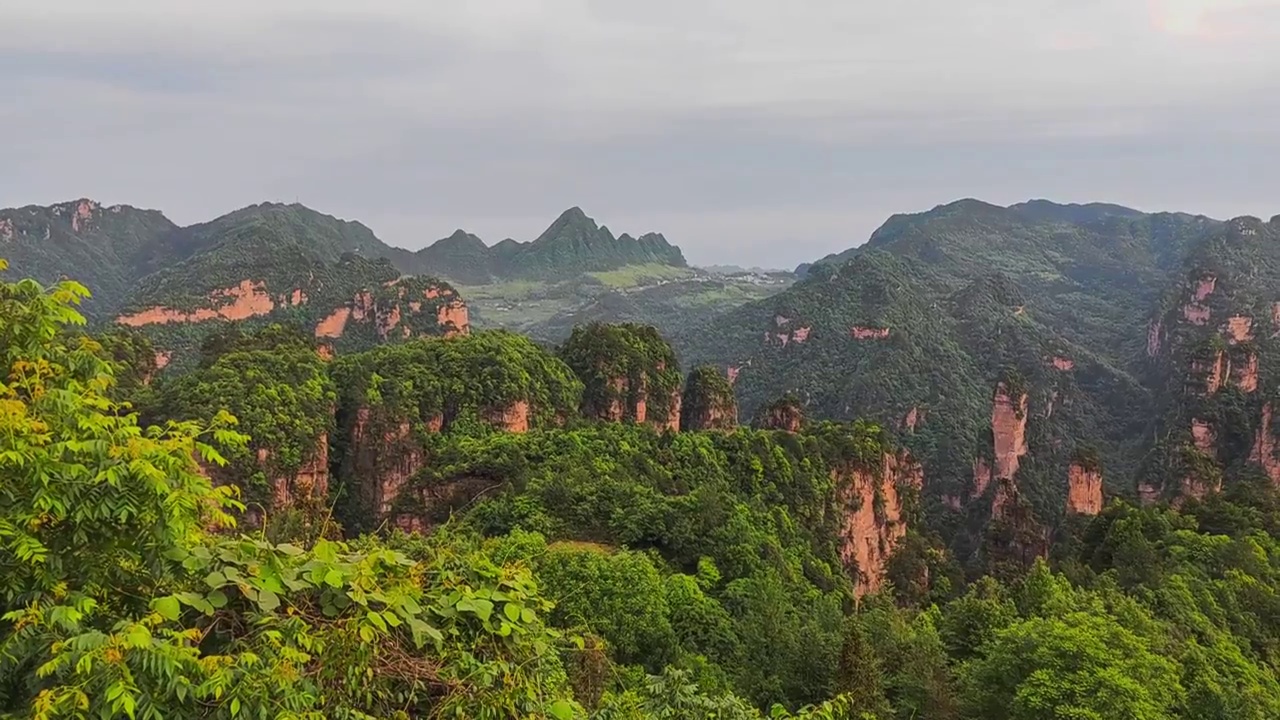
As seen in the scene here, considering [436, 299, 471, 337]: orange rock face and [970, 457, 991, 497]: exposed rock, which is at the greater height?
[436, 299, 471, 337]: orange rock face

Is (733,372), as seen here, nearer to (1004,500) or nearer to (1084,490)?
(1084,490)

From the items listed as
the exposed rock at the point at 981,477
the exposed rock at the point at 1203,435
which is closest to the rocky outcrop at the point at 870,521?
the exposed rock at the point at 981,477

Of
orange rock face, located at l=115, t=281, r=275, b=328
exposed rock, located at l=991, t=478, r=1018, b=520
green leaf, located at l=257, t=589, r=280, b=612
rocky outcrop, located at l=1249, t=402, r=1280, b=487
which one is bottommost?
exposed rock, located at l=991, t=478, r=1018, b=520

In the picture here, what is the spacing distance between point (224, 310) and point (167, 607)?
334ft

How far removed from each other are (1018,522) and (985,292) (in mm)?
93165

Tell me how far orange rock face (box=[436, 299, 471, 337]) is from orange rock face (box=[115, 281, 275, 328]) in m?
23.7

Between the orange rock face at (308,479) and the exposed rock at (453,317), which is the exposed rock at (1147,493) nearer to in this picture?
the orange rock face at (308,479)

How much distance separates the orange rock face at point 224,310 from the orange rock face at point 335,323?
1311 centimetres

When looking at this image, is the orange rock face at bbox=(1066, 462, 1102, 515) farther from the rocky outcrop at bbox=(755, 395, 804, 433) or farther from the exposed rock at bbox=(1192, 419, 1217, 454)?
the rocky outcrop at bbox=(755, 395, 804, 433)

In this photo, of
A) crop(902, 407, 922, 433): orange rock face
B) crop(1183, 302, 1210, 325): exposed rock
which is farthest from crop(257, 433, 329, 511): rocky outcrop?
crop(1183, 302, 1210, 325): exposed rock

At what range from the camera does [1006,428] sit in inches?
2655

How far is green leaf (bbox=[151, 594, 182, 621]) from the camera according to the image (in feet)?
16.9

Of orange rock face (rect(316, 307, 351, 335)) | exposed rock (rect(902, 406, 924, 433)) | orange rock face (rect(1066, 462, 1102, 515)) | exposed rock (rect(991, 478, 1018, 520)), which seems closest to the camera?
exposed rock (rect(991, 478, 1018, 520))

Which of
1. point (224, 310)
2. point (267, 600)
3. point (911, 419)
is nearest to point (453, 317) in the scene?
point (224, 310)
